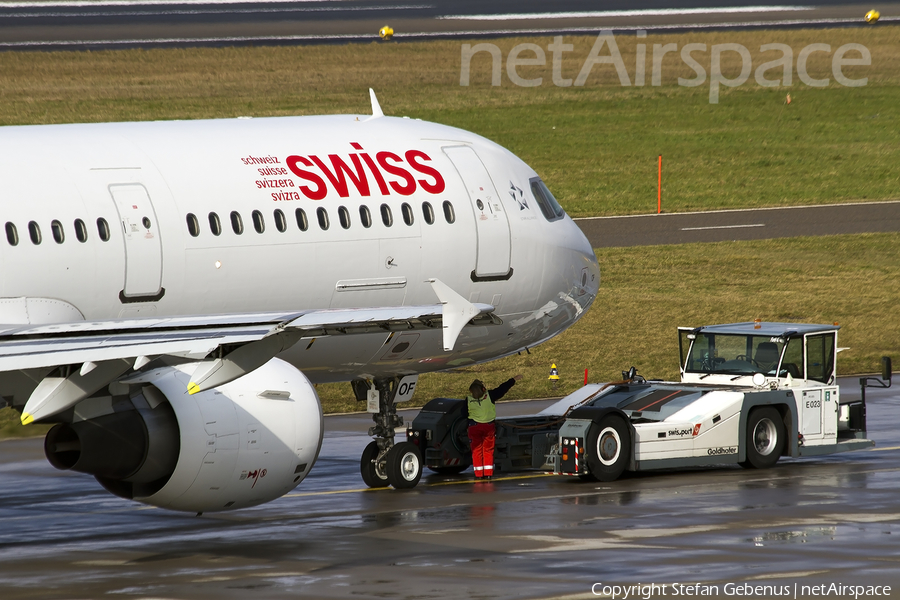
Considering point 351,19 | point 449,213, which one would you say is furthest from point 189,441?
point 351,19

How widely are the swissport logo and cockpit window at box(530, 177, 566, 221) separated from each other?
231 centimetres

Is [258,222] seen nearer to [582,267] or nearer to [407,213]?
[407,213]

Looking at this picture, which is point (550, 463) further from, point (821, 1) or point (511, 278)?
point (821, 1)

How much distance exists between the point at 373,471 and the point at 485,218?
488cm

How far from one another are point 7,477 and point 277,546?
8.93 meters

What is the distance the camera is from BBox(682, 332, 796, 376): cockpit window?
95.5ft

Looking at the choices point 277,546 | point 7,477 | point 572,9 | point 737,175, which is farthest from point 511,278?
point 572,9

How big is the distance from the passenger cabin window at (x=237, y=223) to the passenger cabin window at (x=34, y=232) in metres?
3.09

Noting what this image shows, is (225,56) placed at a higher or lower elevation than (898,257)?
higher

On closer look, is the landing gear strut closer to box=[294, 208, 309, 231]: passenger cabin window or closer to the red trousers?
the red trousers

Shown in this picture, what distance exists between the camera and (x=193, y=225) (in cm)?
2242

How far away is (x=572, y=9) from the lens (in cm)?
9931

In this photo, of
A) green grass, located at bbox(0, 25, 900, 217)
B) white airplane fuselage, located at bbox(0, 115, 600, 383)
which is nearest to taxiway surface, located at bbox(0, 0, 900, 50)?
green grass, located at bbox(0, 25, 900, 217)

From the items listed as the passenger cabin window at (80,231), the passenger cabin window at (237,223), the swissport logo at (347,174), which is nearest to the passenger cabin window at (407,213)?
the swissport logo at (347,174)
